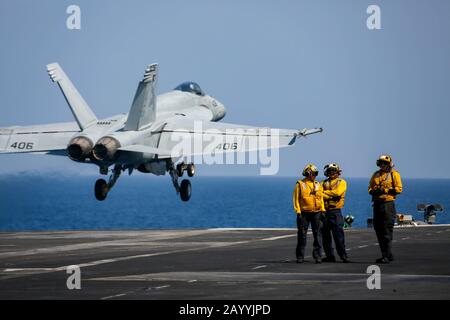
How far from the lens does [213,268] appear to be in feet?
76.9

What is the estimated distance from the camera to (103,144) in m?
40.4

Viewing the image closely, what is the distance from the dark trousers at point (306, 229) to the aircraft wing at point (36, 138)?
821 inches

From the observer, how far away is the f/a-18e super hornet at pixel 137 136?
136 ft

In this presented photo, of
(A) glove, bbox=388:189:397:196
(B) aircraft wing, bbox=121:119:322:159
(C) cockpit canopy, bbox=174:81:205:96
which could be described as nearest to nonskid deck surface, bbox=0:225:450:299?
(A) glove, bbox=388:189:397:196

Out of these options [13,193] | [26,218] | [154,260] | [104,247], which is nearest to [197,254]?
[154,260]

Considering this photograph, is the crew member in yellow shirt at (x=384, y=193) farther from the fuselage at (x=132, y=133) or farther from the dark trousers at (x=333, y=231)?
the fuselage at (x=132, y=133)

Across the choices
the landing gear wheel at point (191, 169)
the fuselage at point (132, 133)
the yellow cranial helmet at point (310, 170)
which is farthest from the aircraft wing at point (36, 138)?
the yellow cranial helmet at point (310, 170)

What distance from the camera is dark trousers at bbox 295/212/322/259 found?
2484 cm

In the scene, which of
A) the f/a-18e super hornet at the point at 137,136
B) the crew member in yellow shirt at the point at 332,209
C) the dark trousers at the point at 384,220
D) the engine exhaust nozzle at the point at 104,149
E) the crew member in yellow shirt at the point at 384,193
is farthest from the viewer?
the f/a-18e super hornet at the point at 137,136

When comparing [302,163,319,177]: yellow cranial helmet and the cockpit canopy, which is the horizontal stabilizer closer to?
the cockpit canopy

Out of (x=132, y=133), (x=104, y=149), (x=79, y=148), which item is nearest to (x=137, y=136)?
(x=132, y=133)

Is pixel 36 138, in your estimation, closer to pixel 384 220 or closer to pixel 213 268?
pixel 213 268

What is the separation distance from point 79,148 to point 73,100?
4.63 m

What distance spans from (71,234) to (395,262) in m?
18.0
